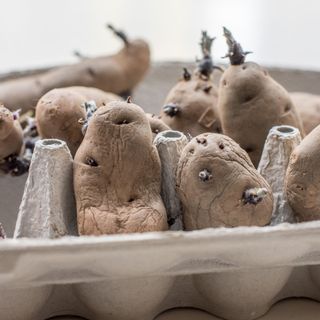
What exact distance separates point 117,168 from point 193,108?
0.54 feet

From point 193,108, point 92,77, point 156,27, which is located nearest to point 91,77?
point 92,77

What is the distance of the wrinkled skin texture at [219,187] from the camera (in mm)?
637

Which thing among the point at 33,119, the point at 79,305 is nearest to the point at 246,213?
the point at 79,305

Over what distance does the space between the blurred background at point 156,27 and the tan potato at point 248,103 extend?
1.07m

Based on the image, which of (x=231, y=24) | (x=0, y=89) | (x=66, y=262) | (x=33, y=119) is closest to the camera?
(x=66, y=262)

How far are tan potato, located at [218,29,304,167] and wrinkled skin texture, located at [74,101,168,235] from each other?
113 mm

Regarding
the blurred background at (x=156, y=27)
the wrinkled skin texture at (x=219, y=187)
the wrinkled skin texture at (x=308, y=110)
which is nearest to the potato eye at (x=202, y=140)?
the wrinkled skin texture at (x=219, y=187)

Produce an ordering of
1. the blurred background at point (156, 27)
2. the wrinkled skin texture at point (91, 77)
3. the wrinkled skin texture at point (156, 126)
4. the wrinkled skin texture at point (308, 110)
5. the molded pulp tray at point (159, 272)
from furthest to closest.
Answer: the blurred background at point (156, 27) → the wrinkled skin texture at point (91, 77) → the wrinkled skin texture at point (308, 110) → the wrinkled skin texture at point (156, 126) → the molded pulp tray at point (159, 272)

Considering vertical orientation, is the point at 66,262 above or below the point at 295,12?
above

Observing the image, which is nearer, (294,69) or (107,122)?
(107,122)

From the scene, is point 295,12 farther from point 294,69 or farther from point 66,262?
point 66,262

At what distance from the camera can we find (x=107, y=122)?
26.0 inches

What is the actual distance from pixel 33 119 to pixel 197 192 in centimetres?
25

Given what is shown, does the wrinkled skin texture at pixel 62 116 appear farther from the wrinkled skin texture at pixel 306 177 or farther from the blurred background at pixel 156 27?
the blurred background at pixel 156 27
